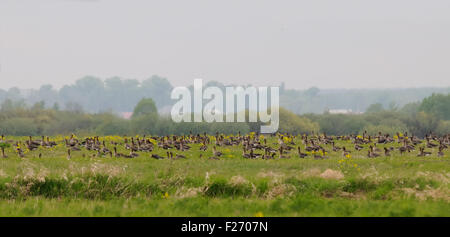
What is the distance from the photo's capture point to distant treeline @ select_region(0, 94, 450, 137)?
100 meters

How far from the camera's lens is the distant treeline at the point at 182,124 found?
100 metres

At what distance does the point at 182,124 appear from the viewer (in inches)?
3989

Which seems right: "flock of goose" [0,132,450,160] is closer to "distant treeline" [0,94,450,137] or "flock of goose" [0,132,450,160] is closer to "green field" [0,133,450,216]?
"green field" [0,133,450,216]

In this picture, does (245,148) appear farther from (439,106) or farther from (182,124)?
(439,106)

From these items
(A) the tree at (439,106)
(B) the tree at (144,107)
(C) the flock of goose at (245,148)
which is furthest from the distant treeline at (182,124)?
(C) the flock of goose at (245,148)

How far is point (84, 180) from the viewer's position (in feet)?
65.9

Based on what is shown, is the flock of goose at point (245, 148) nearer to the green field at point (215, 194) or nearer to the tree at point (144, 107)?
the green field at point (215, 194)

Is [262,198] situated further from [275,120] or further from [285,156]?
[275,120]
